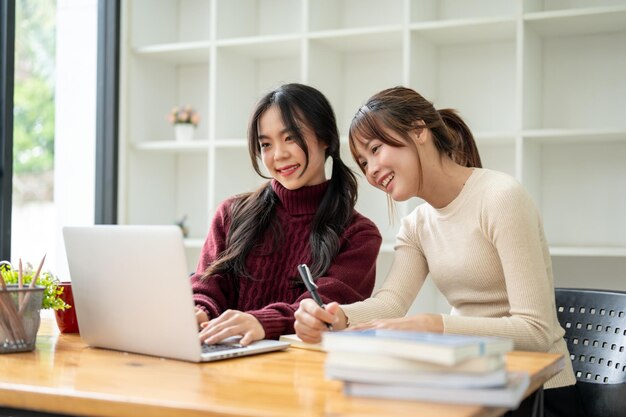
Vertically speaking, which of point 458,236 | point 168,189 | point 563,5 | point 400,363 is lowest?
point 400,363

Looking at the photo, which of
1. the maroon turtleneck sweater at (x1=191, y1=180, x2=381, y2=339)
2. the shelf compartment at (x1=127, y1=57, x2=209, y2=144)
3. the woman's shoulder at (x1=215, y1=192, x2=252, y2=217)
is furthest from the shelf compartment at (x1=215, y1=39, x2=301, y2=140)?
the maroon turtleneck sweater at (x1=191, y1=180, x2=381, y2=339)

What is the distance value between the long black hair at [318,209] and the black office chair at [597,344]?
1.89ft

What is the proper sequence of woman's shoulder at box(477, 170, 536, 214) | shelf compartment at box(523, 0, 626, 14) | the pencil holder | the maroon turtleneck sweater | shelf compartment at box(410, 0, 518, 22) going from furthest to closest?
1. shelf compartment at box(410, 0, 518, 22)
2. shelf compartment at box(523, 0, 626, 14)
3. the maroon turtleneck sweater
4. woman's shoulder at box(477, 170, 536, 214)
5. the pencil holder

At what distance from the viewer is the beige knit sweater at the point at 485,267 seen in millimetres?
1627

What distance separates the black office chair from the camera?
1741 millimetres

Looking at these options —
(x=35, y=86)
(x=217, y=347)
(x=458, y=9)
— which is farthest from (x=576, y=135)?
(x=35, y=86)

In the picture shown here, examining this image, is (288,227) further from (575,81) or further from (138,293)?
(575,81)

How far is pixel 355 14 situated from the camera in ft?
11.1

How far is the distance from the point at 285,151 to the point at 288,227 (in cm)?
20

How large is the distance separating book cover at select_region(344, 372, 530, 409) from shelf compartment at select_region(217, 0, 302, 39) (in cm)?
252

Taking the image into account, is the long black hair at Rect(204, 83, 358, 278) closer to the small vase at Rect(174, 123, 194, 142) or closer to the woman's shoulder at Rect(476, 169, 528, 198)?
the woman's shoulder at Rect(476, 169, 528, 198)

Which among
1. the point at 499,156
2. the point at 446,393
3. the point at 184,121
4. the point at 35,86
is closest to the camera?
the point at 446,393

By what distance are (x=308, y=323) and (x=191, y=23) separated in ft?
8.23

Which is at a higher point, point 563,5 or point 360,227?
point 563,5
